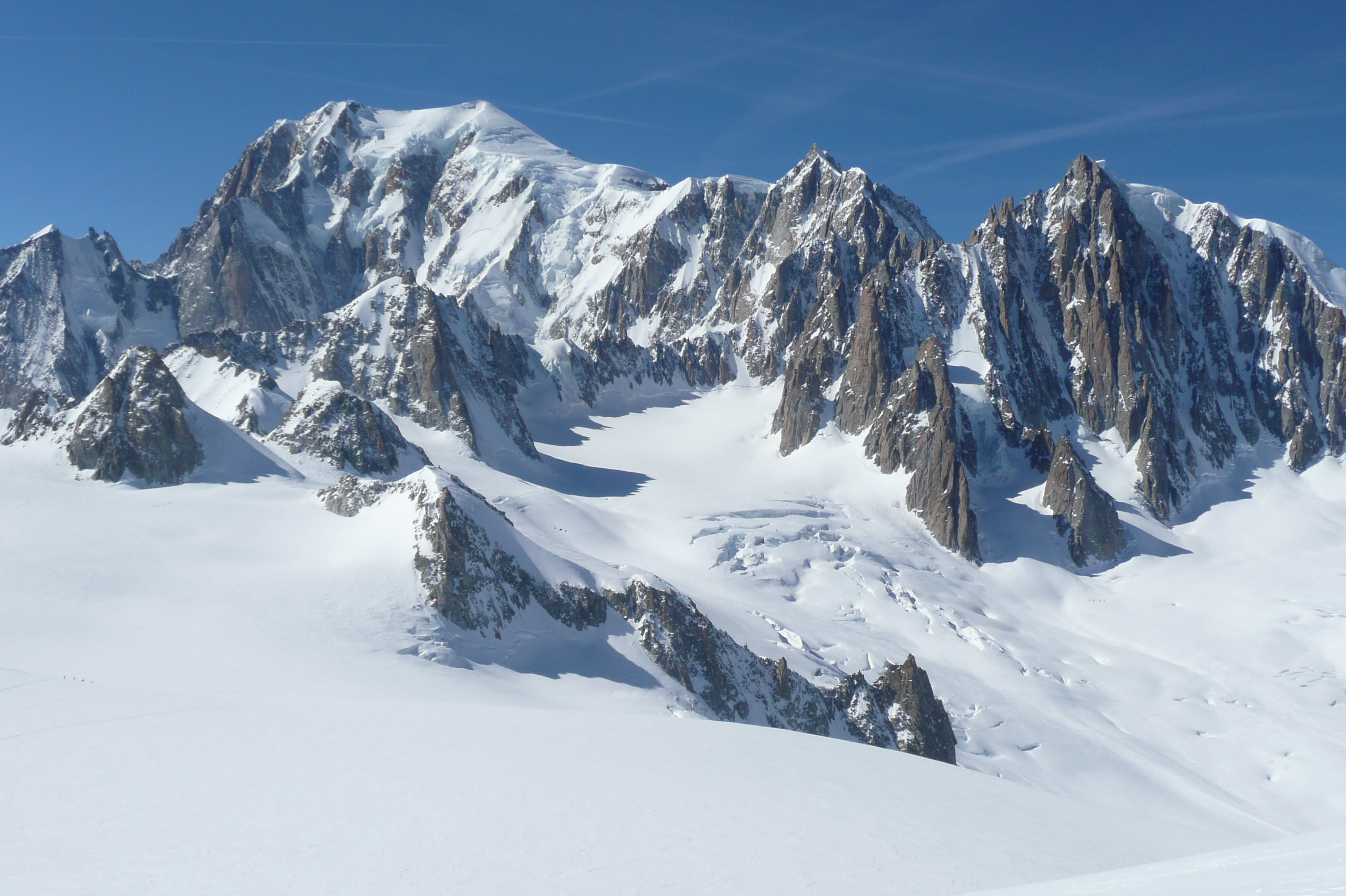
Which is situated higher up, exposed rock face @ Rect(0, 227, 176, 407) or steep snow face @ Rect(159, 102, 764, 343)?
steep snow face @ Rect(159, 102, 764, 343)

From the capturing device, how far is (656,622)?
3700 centimetres

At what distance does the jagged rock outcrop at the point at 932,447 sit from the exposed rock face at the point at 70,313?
327 ft

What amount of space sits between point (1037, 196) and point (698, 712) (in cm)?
11037

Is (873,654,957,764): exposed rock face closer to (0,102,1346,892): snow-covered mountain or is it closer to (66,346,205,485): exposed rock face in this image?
(0,102,1346,892): snow-covered mountain

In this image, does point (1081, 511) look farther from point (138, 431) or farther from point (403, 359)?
point (138, 431)

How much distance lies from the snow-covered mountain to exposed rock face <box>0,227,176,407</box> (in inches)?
20.7

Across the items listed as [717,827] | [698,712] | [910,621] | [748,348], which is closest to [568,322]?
[748,348]

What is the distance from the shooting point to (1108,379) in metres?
104

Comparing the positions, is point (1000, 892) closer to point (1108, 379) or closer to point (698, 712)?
point (698, 712)

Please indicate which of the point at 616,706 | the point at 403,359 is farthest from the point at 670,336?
the point at 616,706

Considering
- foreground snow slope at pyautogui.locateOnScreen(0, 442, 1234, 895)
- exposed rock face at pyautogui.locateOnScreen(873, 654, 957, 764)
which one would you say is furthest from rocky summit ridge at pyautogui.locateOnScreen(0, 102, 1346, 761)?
foreground snow slope at pyautogui.locateOnScreen(0, 442, 1234, 895)

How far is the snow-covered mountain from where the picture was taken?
3972cm

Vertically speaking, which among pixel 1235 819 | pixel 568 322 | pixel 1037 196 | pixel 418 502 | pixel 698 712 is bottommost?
pixel 1235 819

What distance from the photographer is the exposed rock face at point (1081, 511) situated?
7919 cm
